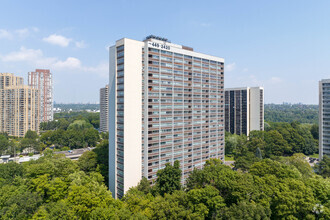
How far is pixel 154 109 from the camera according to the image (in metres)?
59.8

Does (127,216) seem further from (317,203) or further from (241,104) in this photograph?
(241,104)

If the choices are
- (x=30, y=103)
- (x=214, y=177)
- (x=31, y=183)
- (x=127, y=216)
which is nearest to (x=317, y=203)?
(x=214, y=177)

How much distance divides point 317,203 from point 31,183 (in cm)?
6056

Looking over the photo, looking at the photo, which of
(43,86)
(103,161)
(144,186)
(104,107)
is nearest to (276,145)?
(144,186)

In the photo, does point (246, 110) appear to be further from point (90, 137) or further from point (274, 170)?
point (90, 137)

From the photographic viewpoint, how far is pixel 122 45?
5531 cm

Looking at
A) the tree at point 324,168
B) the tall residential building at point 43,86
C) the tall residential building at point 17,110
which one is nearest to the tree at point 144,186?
the tree at point 324,168

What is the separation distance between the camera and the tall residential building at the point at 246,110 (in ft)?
412

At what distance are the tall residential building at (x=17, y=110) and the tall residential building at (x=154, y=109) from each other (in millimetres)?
123345

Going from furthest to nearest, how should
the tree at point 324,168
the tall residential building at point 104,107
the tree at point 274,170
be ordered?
the tall residential building at point 104,107 → the tree at point 324,168 → the tree at point 274,170

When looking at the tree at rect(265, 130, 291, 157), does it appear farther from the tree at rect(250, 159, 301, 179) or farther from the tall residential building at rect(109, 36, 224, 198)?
the tree at rect(250, 159, 301, 179)

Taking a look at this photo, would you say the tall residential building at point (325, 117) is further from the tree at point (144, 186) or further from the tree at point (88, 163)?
the tree at point (88, 163)

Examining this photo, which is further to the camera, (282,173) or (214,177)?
(282,173)

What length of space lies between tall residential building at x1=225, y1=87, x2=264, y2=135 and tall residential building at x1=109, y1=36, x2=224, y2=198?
61.7 metres
